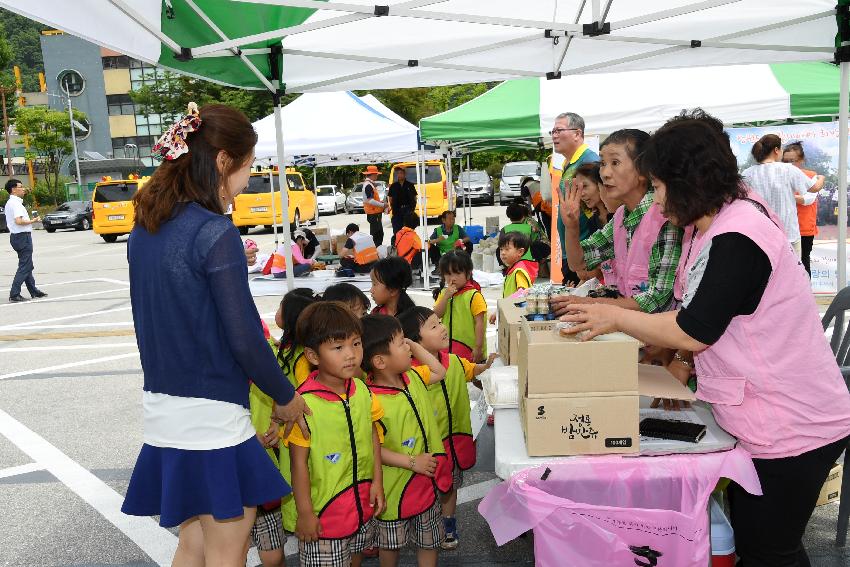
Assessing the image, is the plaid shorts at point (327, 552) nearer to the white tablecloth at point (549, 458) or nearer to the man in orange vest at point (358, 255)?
the white tablecloth at point (549, 458)

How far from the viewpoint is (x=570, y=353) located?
2.14 meters

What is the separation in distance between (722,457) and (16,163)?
70750 mm

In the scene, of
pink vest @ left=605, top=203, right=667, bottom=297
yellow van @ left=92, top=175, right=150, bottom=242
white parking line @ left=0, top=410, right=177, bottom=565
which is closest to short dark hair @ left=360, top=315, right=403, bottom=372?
pink vest @ left=605, top=203, right=667, bottom=297

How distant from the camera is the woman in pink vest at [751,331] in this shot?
2.06m

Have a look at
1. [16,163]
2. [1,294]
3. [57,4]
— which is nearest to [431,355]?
[57,4]

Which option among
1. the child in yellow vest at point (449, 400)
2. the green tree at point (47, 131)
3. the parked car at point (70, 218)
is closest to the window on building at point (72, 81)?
the green tree at point (47, 131)

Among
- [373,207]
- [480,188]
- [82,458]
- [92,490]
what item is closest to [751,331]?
[92,490]

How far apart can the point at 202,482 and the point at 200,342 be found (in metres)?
0.43

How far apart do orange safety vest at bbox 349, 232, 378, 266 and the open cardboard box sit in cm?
1029

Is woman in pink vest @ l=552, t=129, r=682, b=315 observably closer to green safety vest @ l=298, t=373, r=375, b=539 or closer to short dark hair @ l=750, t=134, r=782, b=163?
green safety vest @ l=298, t=373, r=375, b=539

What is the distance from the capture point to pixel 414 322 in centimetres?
350

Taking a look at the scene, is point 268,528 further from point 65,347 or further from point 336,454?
point 65,347

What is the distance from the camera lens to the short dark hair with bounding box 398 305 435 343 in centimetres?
346

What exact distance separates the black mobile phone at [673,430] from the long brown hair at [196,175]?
5.05 ft
